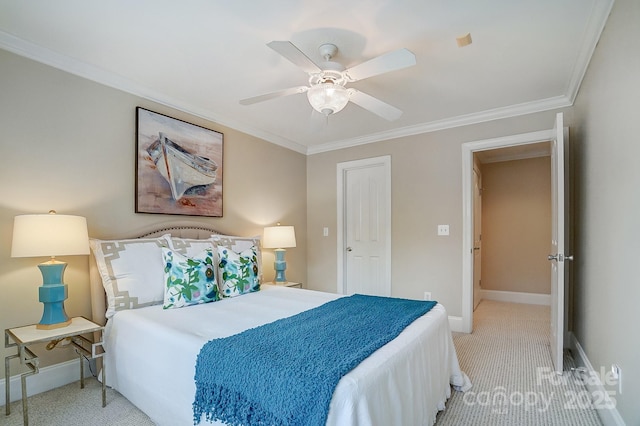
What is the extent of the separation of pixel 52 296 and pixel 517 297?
5745 millimetres

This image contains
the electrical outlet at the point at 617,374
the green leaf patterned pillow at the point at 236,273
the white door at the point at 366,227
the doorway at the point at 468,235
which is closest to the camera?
the electrical outlet at the point at 617,374

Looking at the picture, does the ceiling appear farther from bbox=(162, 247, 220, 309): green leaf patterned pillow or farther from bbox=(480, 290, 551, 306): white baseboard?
bbox=(480, 290, 551, 306): white baseboard

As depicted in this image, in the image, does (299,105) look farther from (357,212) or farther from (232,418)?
(232,418)

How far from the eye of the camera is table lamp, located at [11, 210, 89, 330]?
6.26ft

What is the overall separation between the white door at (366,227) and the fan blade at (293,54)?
2.33m

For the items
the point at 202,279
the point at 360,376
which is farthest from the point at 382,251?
the point at 360,376

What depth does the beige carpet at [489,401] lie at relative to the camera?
1894 mm

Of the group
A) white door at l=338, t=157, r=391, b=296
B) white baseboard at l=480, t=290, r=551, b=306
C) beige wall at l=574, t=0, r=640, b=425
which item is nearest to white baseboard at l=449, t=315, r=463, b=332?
white door at l=338, t=157, r=391, b=296

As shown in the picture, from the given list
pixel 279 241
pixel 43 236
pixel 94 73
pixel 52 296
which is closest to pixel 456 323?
pixel 279 241

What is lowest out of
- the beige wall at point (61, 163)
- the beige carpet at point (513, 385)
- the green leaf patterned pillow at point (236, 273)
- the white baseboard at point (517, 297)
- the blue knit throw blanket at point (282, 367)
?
the white baseboard at point (517, 297)

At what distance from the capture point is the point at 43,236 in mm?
1930

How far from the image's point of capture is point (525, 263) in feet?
16.6

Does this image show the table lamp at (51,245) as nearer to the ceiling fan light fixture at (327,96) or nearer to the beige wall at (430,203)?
the ceiling fan light fixture at (327,96)

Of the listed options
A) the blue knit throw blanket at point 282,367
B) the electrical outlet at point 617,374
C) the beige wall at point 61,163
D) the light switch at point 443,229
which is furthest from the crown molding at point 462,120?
the blue knit throw blanket at point 282,367
